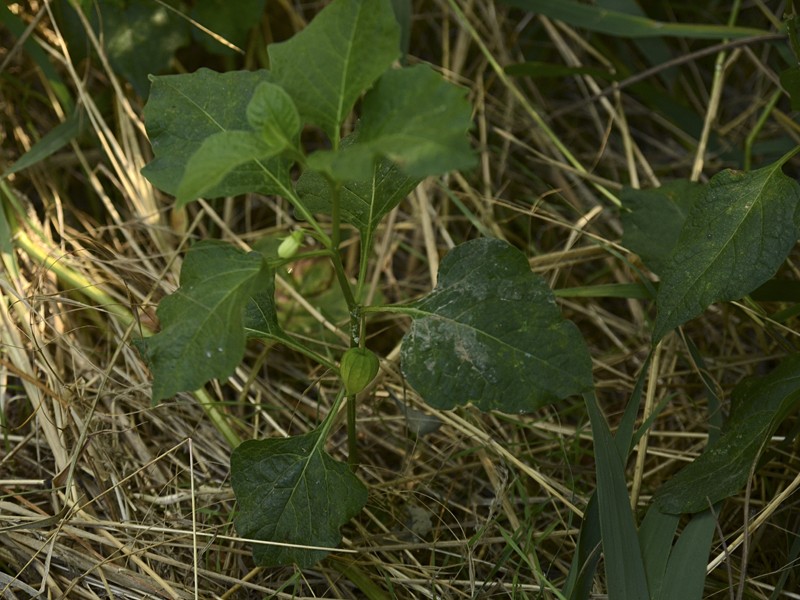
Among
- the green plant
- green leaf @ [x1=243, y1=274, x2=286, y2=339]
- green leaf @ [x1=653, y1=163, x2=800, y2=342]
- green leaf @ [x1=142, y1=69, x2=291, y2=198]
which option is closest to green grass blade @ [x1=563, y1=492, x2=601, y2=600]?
the green plant

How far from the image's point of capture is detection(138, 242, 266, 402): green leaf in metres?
0.92

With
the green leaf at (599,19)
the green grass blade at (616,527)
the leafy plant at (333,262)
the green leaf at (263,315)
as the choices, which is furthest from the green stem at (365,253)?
the green leaf at (599,19)

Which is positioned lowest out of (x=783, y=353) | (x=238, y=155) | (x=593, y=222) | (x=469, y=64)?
(x=783, y=353)

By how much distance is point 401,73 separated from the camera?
3.16 feet

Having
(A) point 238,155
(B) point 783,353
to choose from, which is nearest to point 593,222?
(B) point 783,353

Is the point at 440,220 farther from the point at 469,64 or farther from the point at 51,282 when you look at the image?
the point at 51,282

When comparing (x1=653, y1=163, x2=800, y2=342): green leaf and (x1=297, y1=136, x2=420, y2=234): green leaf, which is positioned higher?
(x1=297, y1=136, x2=420, y2=234): green leaf

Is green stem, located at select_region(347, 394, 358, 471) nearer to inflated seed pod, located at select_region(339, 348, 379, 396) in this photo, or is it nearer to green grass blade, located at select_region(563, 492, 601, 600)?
inflated seed pod, located at select_region(339, 348, 379, 396)

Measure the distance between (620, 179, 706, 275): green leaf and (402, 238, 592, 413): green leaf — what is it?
448 mm

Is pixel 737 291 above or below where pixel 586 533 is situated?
above

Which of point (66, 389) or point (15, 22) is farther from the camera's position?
point (15, 22)

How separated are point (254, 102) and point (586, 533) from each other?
76 centimetres

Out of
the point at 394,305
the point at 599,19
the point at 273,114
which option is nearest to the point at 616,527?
the point at 394,305

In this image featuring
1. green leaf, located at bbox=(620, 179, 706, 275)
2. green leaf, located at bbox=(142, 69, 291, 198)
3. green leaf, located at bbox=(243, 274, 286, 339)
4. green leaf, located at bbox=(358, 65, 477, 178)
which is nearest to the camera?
green leaf, located at bbox=(358, 65, 477, 178)
